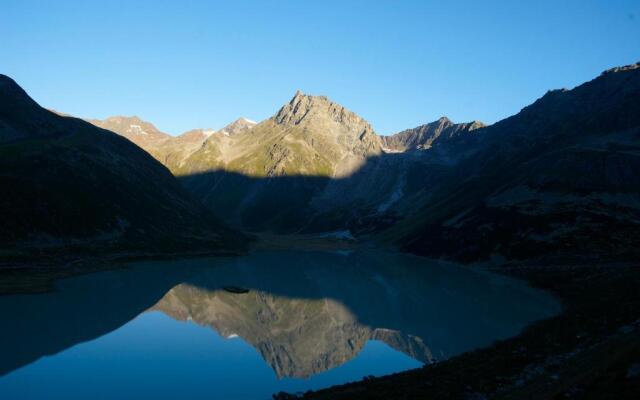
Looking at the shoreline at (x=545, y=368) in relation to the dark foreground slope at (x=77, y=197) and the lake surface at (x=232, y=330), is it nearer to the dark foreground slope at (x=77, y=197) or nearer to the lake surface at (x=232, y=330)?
the lake surface at (x=232, y=330)

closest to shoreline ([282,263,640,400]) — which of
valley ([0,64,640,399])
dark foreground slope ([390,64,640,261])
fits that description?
Answer: valley ([0,64,640,399])

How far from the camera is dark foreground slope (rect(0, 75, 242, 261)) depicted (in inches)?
4606

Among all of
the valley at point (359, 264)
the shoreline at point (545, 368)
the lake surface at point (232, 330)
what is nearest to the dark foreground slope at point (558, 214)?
the valley at point (359, 264)

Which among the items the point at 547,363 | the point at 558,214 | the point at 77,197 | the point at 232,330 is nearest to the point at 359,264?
the point at 558,214

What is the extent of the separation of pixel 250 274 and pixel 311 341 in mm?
64965

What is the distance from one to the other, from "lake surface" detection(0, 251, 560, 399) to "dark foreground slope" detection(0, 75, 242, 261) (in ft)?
64.9

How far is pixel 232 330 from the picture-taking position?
66375 mm

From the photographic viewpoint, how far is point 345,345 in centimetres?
5972

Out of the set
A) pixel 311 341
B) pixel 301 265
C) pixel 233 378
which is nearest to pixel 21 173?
pixel 301 265

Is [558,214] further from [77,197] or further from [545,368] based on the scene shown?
[77,197]

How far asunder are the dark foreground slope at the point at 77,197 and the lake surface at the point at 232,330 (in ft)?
64.9

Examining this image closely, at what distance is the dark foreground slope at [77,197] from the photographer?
384 ft

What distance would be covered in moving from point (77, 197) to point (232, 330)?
9351 centimetres

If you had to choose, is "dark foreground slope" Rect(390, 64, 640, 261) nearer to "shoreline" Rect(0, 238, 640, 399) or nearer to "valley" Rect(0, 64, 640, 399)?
"valley" Rect(0, 64, 640, 399)
